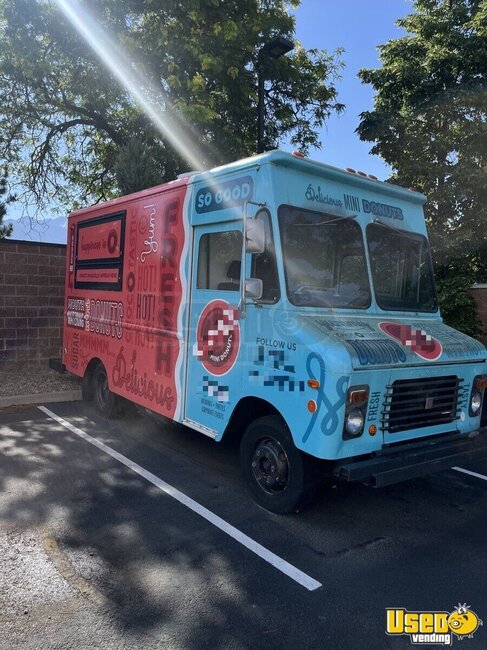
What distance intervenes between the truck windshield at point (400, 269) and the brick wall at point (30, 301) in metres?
6.87

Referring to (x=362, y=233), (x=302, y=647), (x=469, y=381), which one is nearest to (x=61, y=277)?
(x=362, y=233)

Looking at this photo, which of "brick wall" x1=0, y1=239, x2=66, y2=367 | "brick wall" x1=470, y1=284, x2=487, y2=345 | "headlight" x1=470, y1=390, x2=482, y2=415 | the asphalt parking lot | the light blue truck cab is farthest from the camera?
"brick wall" x1=470, y1=284, x2=487, y2=345

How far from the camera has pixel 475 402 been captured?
15.3 feet

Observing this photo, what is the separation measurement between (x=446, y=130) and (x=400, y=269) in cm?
869

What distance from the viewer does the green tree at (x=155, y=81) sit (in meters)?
9.73

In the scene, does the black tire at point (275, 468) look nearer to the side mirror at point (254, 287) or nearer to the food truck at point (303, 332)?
the food truck at point (303, 332)

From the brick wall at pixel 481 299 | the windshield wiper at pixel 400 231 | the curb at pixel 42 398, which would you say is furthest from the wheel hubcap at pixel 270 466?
the brick wall at pixel 481 299

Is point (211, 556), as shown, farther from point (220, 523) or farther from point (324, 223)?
point (324, 223)

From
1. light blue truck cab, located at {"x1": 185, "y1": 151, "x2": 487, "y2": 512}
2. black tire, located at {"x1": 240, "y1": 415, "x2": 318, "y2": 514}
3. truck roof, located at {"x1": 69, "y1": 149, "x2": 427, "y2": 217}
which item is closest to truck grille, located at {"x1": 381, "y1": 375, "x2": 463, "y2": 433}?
light blue truck cab, located at {"x1": 185, "y1": 151, "x2": 487, "y2": 512}

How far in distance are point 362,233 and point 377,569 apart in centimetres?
282

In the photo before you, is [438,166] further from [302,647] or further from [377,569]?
[302,647]

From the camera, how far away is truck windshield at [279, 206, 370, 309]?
4.16 meters

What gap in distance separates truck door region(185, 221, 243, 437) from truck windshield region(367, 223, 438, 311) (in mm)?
1326

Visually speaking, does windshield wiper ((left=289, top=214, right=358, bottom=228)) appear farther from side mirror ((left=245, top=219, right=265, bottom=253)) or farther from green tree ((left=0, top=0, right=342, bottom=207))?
green tree ((left=0, top=0, right=342, bottom=207))
